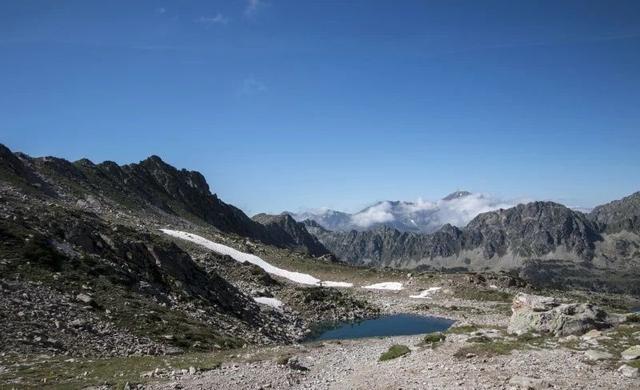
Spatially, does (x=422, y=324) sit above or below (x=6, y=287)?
below

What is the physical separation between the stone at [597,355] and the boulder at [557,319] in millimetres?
7346

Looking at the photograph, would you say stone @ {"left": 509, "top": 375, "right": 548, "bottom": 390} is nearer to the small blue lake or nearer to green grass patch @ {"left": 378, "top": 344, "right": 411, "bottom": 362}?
green grass patch @ {"left": 378, "top": 344, "right": 411, "bottom": 362}

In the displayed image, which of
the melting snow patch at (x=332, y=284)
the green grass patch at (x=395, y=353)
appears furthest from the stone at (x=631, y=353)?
the melting snow patch at (x=332, y=284)

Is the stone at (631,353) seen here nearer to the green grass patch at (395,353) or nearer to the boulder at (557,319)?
the boulder at (557,319)

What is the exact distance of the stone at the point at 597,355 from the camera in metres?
25.1

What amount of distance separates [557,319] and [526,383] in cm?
1534

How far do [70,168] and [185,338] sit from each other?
119m

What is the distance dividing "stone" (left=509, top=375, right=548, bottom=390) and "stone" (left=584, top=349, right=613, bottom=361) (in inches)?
219

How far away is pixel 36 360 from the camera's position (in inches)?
1051

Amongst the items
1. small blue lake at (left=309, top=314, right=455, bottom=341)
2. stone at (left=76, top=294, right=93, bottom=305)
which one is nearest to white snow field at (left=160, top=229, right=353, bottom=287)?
small blue lake at (left=309, top=314, right=455, bottom=341)

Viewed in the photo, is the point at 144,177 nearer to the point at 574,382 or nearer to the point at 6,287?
the point at 6,287

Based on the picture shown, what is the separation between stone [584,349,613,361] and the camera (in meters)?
25.1

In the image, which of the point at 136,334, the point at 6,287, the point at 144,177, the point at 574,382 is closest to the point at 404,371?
the point at 574,382

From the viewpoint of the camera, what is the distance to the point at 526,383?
21.1m
